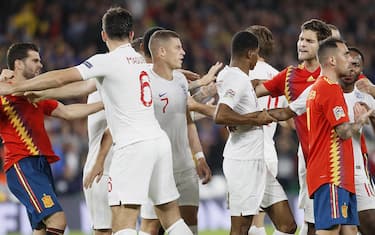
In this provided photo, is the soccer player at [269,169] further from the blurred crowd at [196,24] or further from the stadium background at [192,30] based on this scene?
the blurred crowd at [196,24]

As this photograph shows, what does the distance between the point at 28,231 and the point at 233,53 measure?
6.19 metres

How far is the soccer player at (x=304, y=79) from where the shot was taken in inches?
392

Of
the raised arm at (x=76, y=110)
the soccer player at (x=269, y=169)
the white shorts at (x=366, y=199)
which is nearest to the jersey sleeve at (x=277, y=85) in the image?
the soccer player at (x=269, y=169)

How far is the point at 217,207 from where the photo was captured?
1557 centimetres

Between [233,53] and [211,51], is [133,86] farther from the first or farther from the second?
[211,51]

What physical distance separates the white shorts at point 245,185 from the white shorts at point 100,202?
1.33 meters

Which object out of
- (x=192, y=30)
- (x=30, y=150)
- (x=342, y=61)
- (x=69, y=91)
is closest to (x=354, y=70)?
(x=342, y=61)

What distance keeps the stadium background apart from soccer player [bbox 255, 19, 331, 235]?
6617 millimetres

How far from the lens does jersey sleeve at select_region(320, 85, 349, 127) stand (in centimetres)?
846

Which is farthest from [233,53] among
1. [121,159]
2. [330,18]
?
[330,18]

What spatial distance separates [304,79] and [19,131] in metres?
2.92

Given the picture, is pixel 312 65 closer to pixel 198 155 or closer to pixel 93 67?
pixel 198 155

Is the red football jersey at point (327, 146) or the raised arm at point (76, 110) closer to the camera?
the red football jersey at point (327, 146)

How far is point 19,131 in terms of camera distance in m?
9.63
